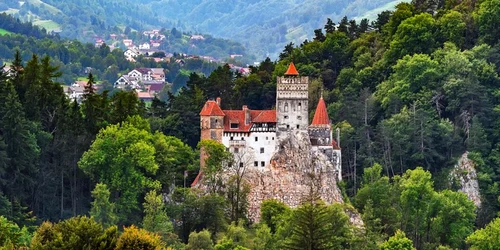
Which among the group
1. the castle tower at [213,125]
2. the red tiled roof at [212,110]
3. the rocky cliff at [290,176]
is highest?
the red tiled roof at [212,110]

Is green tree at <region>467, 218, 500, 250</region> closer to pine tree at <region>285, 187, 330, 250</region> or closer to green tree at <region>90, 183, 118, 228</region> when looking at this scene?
pine tree at <region>285, 187, 330, 250</region>

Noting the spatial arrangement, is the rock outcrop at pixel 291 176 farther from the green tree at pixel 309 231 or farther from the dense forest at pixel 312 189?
the green tree at pixel 309 231

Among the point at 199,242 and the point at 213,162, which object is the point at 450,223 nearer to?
the point at 213,162

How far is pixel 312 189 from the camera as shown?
8706 centimetres

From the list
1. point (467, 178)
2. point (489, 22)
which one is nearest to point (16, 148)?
point (467, 178)

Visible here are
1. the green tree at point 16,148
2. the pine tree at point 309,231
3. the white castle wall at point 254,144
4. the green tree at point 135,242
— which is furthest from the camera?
the white castle wall at point 254,144

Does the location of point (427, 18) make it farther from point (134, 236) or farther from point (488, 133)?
point (134, 236)

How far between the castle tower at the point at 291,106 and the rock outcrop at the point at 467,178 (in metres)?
16.2

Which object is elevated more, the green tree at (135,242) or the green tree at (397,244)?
the green tree at (135,242)

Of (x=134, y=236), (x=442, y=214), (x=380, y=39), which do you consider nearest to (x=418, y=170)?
(x=442, y=214)

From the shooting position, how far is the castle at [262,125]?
87.0 metres

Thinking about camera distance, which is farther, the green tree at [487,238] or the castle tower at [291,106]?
the castle tower at [291,106]

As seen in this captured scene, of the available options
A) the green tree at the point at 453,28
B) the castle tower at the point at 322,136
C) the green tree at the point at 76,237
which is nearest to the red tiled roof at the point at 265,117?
the castle tower at the point at 322,136

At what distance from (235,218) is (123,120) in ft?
38.4
